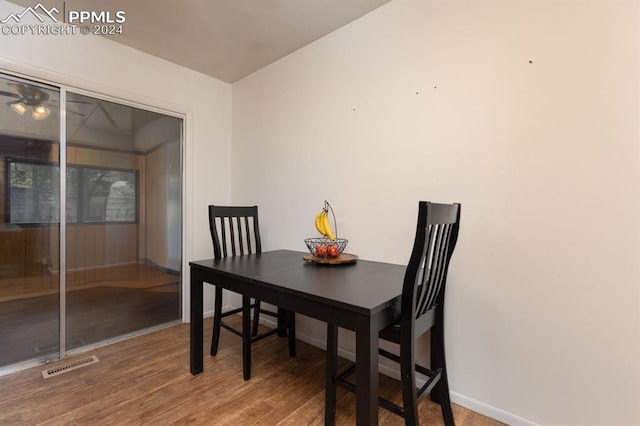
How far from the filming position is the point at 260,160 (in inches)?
116

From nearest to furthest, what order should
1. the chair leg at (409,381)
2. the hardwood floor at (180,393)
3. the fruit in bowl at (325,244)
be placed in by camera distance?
the chair leg at (409,381) < the hardwood floor at (180,393) < the fruit in bowl at (325,244)

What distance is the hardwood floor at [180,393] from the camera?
160cm

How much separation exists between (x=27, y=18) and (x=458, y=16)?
278 centimetres

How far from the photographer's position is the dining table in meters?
1.13

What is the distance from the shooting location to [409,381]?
1217 mm

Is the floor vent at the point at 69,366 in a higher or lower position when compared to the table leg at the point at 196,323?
lower

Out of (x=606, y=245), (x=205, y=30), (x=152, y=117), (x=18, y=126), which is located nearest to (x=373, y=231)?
(x=606, y=245)

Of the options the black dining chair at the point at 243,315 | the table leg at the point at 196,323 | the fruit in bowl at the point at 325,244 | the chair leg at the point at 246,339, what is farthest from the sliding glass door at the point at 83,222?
the fruit in bowl at the point at 325,244

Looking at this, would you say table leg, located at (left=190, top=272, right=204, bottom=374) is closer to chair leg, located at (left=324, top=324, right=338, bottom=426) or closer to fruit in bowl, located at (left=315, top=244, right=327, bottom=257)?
fruit in bowl, located at (left=315, top=244, right=327, bottom=257)

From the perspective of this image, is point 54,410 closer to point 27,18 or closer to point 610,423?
point 27,18

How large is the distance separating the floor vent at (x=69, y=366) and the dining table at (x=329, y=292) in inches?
32.8

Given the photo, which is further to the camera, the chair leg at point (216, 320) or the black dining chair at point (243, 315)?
the chair leg at point (216, 320)

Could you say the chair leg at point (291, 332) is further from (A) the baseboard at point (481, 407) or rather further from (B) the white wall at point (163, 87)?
(B) the white wall at point (163, 87)

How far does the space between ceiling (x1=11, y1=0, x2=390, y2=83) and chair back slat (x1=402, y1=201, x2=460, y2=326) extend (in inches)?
63.5
